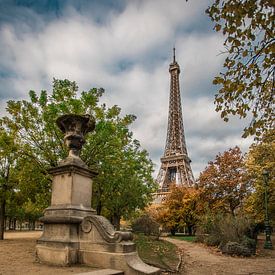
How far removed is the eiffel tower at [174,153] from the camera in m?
60.8

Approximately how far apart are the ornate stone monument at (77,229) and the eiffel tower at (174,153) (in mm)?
47855

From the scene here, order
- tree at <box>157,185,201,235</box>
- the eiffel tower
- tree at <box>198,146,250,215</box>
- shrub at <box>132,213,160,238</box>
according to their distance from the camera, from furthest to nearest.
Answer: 1. the eiffel tower
2. tree at <box>157,185,201,235</box>
3. tree at <box>198,146,250,215</box>
4. shrub at <box>132,213,160,238</box>

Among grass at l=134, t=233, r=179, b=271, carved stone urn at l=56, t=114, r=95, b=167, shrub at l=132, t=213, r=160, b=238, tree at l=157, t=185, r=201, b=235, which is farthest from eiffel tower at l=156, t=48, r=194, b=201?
carved stone urn at l=56, t=114, r=95, b=167

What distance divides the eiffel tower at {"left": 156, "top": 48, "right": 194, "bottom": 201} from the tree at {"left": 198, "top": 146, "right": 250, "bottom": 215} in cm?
1941

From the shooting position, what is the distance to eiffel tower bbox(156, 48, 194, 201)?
6075 cm

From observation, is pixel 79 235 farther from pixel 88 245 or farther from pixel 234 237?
pixel 234 237

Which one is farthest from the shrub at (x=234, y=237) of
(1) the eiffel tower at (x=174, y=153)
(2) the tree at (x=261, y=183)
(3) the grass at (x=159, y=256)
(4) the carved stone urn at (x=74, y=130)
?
(1) the eiffel tower at (x=174, y=153)

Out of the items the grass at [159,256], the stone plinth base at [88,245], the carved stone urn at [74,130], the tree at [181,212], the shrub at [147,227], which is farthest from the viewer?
the tree at [181,212]

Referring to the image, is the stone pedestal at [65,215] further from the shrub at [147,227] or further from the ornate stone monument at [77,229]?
the shrub at [147,227]

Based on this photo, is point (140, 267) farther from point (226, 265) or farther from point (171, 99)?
point (171, 99)

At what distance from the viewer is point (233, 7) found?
17.9 feet

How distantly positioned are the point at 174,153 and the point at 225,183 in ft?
107

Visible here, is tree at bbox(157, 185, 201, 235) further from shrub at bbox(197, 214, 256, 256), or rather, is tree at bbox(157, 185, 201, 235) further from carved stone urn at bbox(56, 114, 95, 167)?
carved stone urn at bbox(56, 114, 95, 167)

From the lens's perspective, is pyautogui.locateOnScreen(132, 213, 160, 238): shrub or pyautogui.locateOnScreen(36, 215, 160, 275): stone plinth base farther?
pyautogui.locateOnScreen(132, 213, 160, 238): shrub
